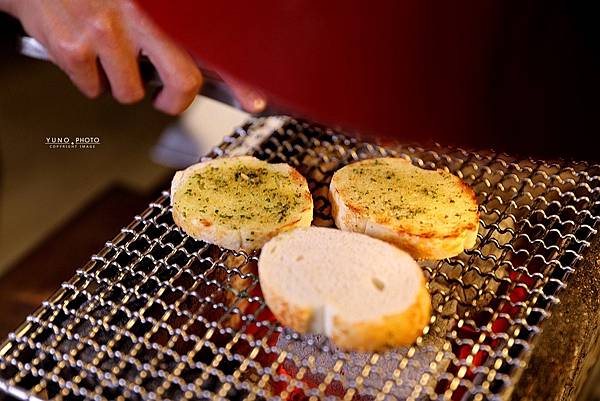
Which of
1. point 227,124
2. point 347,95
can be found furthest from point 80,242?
point 347,95

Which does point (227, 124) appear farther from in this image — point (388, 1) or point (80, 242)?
point (388, 1)

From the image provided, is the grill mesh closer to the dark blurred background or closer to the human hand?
the human hand

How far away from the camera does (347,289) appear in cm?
125

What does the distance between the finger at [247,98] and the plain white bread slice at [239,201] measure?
0.15 m

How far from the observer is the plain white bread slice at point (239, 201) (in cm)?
143

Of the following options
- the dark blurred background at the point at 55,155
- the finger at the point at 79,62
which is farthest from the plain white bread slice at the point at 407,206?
the dark blurred background at the point at 55,155

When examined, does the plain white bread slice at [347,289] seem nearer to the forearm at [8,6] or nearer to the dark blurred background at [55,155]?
the forearm at [8,6]

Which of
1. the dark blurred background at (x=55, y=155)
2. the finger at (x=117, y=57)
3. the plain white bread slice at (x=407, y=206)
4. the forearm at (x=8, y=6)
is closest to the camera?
the plain white bread slice at (x=407, y=206)

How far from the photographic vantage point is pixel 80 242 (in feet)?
9.77

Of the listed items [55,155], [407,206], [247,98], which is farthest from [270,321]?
[55,155]

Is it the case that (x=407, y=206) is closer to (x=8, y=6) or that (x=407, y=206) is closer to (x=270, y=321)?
(x=270, y=321)

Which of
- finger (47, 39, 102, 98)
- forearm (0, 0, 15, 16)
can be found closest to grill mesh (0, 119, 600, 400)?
finger (47, 39, 102, 98)

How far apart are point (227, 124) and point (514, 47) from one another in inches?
102

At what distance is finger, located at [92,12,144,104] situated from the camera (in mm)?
1819
